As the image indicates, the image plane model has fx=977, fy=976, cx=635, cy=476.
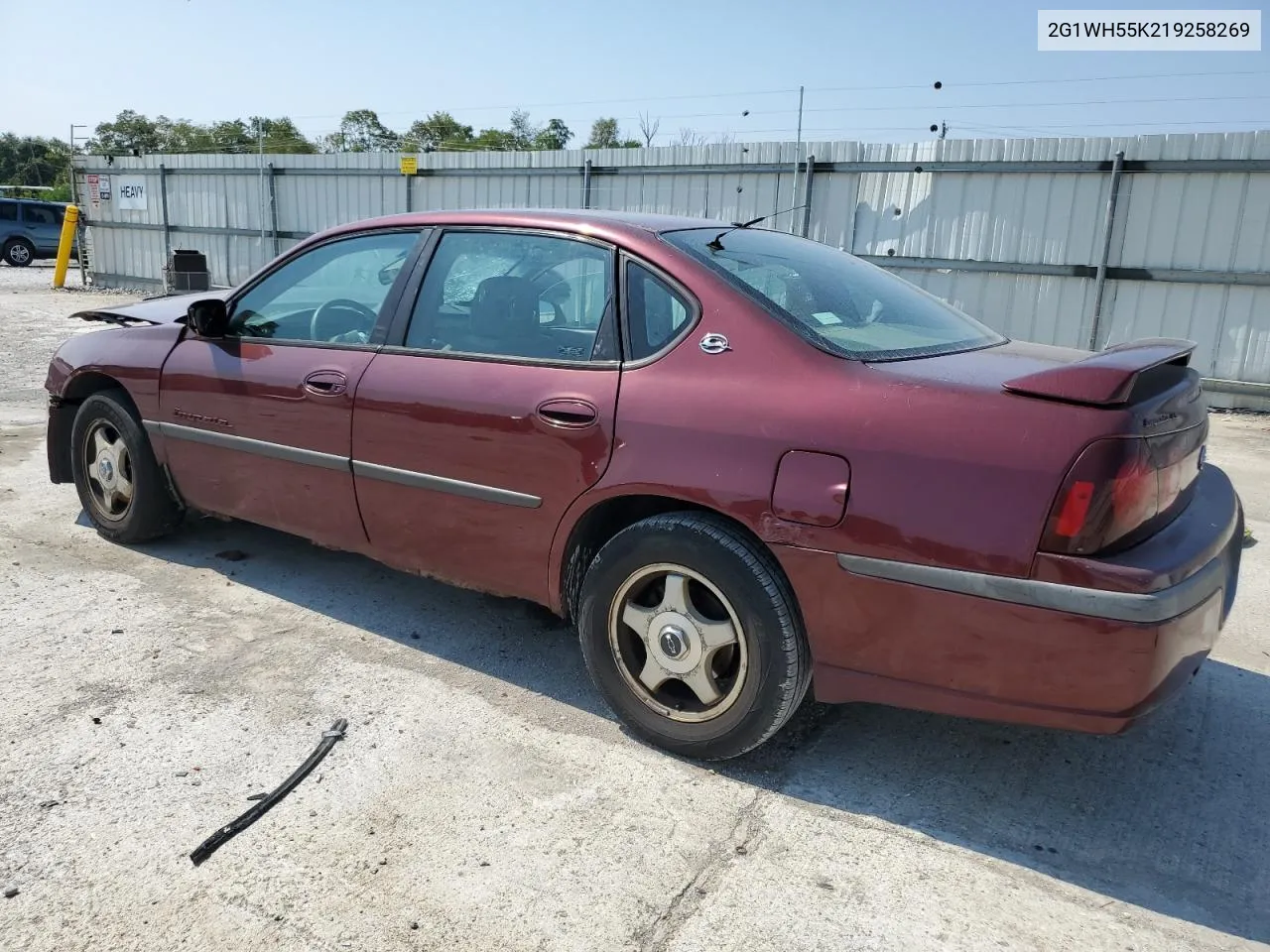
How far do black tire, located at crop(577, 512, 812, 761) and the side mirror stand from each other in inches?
84.0

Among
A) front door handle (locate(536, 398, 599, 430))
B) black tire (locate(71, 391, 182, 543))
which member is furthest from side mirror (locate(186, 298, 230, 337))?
front door handle (locate(536, 398, 599, 430))

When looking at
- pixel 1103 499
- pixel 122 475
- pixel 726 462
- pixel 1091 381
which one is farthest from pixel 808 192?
pixel 1103 499

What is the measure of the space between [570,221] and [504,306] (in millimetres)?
370

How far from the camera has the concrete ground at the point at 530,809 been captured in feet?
7.38

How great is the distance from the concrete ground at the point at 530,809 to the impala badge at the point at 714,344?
124 cm

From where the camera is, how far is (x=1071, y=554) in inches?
90.3

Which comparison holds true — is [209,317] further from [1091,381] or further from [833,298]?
[1091,381]

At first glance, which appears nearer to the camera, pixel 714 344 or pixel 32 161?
pixel 714 344

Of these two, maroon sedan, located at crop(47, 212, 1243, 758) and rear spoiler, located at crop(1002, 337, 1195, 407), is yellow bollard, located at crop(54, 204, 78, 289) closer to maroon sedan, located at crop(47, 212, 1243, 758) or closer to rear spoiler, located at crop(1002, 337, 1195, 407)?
maroon sedan, located at crop(47, 212, 1243, 758)

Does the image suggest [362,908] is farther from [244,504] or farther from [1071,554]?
[244,504]

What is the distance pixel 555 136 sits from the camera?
54875mm

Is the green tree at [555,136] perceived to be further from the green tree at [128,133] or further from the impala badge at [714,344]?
the impala badge at [714,344]

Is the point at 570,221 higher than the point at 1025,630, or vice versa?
the point at 570,221

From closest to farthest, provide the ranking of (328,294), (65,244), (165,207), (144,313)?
(328,294) → (144,313) → (165,207) → (65,244)
